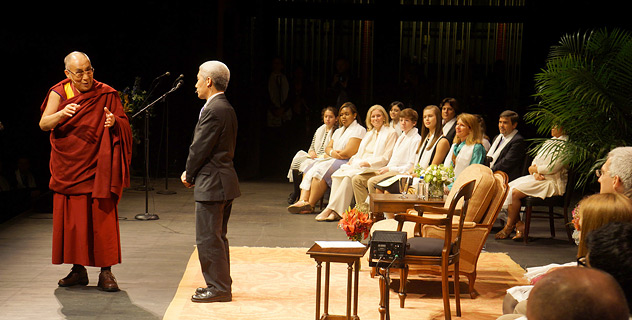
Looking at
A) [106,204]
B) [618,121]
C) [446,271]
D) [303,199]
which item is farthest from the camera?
[303,199]

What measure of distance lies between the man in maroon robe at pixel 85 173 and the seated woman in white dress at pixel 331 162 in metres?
3.55

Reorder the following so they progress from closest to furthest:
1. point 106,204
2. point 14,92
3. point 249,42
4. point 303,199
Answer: point 106,204, point 303,199, point 14,92, point 249,42

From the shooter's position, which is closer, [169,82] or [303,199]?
[303,199]

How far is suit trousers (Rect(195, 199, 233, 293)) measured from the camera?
14.8 ft

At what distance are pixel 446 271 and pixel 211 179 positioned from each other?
4.98 feet

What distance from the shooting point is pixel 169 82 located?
34.9 ft

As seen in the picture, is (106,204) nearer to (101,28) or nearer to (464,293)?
(464,293)

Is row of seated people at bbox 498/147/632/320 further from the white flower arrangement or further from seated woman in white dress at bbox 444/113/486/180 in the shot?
seated woman in white dress at bbox 444/113/486/180

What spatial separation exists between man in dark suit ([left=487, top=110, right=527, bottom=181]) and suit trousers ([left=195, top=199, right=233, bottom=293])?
340cm

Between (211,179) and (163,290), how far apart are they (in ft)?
2.88

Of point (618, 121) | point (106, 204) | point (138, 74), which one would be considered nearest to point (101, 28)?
point (138, 74)

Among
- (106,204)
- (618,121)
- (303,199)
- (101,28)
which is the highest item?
(101,28)

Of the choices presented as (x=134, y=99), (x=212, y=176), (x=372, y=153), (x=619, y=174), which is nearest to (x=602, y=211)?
(x=619, y=174)

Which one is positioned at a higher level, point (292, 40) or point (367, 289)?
point (292, 40)
